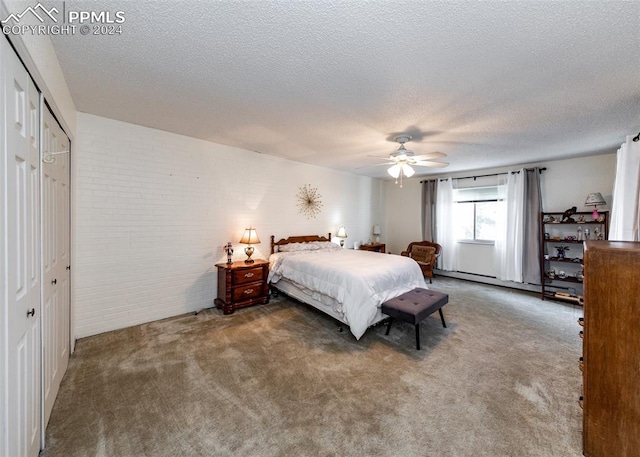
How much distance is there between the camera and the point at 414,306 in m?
2.81

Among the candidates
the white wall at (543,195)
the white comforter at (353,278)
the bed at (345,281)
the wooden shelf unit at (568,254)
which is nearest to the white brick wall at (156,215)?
the bed at (345,281)

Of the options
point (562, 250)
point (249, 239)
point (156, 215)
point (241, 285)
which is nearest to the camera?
point (156, 215)

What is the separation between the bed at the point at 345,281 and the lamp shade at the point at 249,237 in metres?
0.51

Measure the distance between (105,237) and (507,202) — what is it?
6.60 m

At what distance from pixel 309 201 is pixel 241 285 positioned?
2.26 metres

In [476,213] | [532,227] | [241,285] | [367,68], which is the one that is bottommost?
[241,285]

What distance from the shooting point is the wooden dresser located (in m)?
1.41

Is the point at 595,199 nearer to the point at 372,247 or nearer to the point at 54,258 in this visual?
the point at 372,247

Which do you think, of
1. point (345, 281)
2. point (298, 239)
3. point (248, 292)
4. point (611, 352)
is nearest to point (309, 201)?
point (298, 239)

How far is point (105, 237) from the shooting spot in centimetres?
303

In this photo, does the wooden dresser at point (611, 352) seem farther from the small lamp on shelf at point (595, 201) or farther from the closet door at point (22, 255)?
the small lamp on shelf at point (595, 201)

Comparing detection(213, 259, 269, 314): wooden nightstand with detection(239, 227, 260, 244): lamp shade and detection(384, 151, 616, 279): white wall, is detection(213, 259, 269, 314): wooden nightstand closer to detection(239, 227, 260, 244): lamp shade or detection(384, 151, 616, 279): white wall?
detection(239, 227, 260, 244): lamp shade

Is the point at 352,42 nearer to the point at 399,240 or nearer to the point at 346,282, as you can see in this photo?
the point at 346,282

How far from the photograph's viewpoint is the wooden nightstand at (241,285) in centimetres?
365
